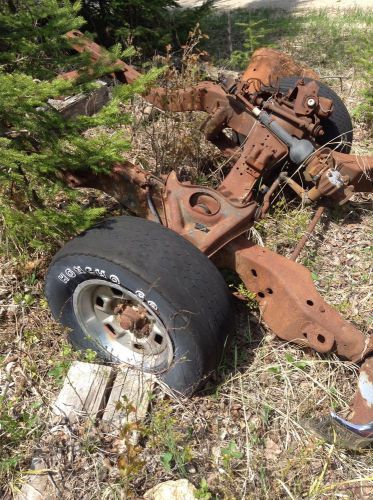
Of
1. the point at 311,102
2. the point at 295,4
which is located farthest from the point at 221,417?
the point at 295,4

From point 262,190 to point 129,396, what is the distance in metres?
1.88

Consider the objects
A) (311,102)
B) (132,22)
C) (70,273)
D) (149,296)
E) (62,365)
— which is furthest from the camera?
(132,22)

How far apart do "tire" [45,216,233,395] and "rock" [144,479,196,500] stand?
0.53 metres

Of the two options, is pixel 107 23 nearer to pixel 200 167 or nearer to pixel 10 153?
pixel 200 167

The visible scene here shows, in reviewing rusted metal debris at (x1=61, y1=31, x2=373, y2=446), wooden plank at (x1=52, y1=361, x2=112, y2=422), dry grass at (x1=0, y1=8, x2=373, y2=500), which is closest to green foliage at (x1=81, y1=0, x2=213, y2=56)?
rusted metal debris at (x1=61, y1=31, x2=373, y2=446)

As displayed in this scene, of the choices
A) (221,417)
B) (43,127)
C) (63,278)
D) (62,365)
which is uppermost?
(43,127)

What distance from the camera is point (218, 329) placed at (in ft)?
8.59

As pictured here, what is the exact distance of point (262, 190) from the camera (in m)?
3.74

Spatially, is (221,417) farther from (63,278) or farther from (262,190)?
(262,190)

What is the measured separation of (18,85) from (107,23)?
196 inches

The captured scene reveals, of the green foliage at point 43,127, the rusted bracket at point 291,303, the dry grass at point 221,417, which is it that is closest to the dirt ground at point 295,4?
the green foliage at point 43,127

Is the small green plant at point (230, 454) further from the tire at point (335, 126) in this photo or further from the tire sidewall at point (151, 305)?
the tire at point (335, 126)

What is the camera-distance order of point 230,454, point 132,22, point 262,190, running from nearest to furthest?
point 230,454 → point 262,190 → point 132,22

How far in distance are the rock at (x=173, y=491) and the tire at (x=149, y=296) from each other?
1.75ft
